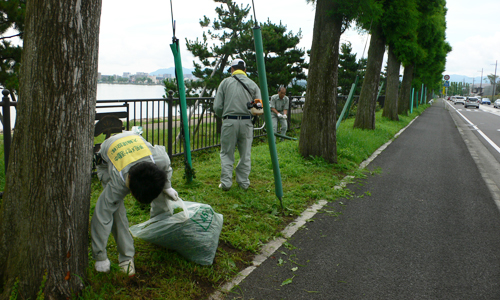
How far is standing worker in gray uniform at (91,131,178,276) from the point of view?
2.61 metres

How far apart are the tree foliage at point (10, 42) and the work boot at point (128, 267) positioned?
5.62 meters

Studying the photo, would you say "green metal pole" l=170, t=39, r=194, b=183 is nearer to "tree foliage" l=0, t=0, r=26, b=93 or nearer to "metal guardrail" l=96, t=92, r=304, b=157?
"metal guardrail" l=96, t=92, r=304, b=157

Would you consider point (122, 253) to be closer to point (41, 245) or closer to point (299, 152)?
point (41, 245)

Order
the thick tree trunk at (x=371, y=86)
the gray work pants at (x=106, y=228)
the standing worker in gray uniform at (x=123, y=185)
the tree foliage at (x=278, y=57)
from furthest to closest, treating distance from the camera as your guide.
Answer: the tree foliage at (x=278, y=57) → the thick tree trunk at (x=371, y=86) → the gray work pants at (x=106, y=228) → the standing worker in gray uniform at (x=123, y=185)

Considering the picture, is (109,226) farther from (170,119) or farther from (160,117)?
(160,117)

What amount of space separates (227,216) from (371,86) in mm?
11022

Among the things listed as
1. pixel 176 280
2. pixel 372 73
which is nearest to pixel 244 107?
pixel 176 280

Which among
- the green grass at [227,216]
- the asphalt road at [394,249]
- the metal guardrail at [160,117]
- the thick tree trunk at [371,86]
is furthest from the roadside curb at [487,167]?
the metal guardrail at [160,117]

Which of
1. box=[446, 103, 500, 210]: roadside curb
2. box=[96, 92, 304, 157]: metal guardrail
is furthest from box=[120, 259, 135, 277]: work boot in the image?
box=[446, 103, 500, 210]: roadside curb

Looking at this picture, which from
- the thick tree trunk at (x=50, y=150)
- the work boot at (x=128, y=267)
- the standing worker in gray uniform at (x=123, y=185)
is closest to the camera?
the thick tree trunk at (x=50, y=150)

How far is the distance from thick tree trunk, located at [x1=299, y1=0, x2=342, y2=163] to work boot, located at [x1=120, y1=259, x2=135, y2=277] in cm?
558

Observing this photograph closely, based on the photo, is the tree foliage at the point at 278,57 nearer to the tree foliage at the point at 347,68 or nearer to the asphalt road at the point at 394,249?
the asphalt road at the point at 394,249

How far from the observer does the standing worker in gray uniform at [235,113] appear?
539 centimetres

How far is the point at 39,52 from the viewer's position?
2.34 metres
